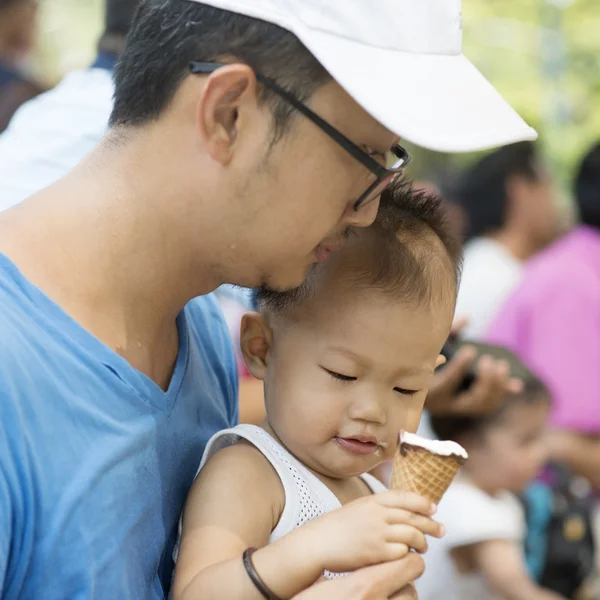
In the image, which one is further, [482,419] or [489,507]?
[482,419]

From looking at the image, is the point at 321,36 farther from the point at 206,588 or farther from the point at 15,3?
the point at 15,3

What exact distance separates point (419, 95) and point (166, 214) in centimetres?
45

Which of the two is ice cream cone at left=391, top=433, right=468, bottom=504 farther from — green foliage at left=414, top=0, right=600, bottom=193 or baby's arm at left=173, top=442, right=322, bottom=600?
green foliage at left=414, top=0, right=600, bottom=193

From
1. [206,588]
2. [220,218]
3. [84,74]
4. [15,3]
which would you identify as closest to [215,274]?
[220,218]

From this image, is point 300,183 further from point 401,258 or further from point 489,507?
point 489,507

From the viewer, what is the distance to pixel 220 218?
1.78 metres

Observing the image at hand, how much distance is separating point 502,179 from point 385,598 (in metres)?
4.90

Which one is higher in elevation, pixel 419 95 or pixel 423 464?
pixel 419 95

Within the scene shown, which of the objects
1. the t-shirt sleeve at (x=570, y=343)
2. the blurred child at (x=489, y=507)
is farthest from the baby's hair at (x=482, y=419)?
the t-shirt sleeve at (x=570, y=343)

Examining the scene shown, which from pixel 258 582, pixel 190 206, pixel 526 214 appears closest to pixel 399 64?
pixel 190 206

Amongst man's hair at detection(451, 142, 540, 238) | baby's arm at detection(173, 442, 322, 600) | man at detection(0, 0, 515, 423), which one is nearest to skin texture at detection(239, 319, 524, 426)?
man at detection(0, 0, 515, 423)

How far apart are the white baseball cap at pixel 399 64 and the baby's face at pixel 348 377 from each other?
1.57ft

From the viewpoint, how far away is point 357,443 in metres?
2.06

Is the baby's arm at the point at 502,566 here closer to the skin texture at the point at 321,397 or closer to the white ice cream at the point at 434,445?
the skin texture at the point at 321,397
